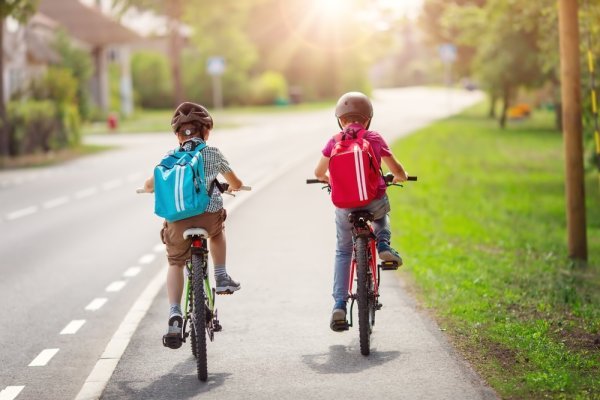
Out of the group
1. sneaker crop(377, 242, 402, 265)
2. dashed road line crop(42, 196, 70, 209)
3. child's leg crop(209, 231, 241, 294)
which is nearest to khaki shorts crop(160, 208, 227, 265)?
child's leg crop(209, 231, 241, 294)

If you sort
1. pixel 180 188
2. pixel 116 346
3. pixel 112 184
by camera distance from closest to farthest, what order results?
pixel 180 188, pixel 116 346, pixel 112 184

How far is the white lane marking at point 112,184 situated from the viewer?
22.5 m

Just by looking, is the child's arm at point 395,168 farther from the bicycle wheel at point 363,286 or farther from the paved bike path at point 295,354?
the paved bike path at point 295,354

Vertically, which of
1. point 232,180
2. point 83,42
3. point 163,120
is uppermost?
point 83,42

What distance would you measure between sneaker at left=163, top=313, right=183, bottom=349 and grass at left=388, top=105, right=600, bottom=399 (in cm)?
188

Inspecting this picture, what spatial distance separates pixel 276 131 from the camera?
43781mm

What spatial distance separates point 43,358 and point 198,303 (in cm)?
177

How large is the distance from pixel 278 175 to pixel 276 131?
63.8 feet

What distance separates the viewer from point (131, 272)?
38.9 feet

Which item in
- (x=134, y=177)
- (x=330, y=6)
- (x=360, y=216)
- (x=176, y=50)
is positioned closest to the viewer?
(x=360, y=216)

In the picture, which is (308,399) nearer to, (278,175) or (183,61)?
(278,175)

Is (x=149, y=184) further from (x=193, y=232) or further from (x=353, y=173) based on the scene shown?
(x=353, y=173)

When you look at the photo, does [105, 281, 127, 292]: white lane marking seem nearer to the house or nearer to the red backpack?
the red backpack

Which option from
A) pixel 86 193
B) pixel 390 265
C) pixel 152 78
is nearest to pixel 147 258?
pixel 390 265
